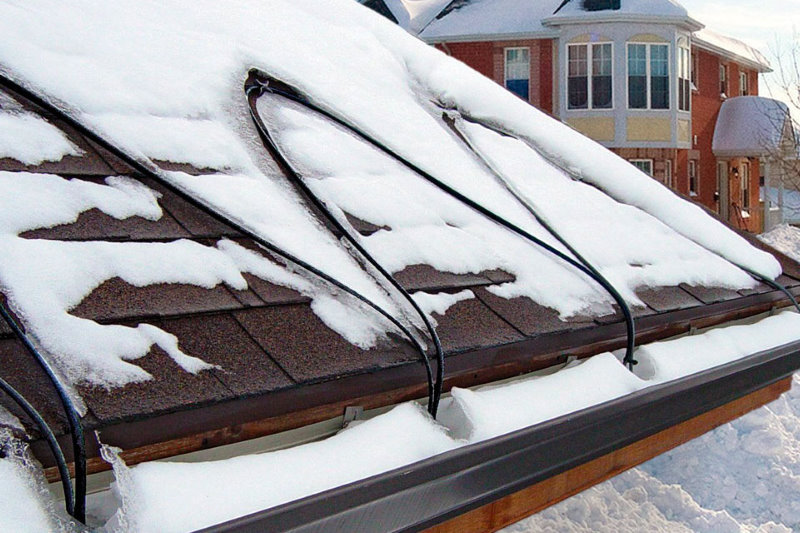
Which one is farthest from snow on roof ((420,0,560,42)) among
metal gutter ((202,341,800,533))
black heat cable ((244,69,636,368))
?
metal gutter ((202,341,800,533))

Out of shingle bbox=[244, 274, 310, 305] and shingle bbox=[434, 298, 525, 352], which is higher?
shingle bbox=[244, 274, 310, 305]

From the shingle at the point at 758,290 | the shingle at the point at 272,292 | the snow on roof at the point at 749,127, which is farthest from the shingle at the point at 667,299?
the snow on roof at the point at 749,127

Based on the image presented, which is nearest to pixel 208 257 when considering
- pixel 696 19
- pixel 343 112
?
pixel 343 112

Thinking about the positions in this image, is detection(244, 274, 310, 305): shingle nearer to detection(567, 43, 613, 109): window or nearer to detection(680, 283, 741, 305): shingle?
detection(680, 283, 741, 305): shingle

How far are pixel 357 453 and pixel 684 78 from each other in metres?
19.2

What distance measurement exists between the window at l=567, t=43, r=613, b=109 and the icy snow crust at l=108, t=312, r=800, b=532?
53.9ft

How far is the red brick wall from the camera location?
18.5 meters

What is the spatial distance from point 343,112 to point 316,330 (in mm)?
1240

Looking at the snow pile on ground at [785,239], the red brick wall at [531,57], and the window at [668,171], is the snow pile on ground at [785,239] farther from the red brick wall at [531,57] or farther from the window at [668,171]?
the red brick wall at [531,57]

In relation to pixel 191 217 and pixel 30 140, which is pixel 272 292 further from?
pixel 30 140

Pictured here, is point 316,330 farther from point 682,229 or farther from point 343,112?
point 682,229

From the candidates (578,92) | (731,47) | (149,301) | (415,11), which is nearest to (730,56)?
(731,47)

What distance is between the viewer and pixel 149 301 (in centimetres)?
148

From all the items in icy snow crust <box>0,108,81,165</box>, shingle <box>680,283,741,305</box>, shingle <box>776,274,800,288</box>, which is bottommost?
shingle <box>776,274,800,288</box>
